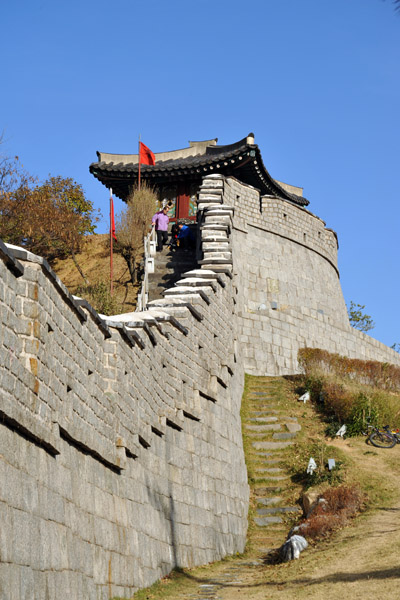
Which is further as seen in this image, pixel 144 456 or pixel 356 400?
pixel 356 400

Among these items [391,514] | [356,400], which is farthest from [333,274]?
[391,514]

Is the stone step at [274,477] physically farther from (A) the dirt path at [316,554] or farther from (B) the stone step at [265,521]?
(B) the stone step at [265,521]

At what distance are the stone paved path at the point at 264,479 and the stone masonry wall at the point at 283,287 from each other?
1869mm

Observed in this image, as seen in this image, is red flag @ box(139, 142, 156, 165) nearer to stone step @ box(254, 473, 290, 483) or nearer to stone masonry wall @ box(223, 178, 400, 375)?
stone masonry wall @ box(223, 178, 400, 375)

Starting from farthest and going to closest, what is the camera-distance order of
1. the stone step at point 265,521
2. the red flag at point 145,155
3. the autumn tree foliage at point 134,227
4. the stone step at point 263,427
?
the red flag at point 145,155, the autumn tree foliage at point 134,227, the stone step at point 263,427, the stone step at point 265,521

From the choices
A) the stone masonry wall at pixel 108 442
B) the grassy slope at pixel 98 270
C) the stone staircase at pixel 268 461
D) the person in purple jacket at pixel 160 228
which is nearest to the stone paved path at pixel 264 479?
the stone staircase at pixel 268 461

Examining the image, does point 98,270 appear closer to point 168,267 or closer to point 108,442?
point 168,267

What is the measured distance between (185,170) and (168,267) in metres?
10.2

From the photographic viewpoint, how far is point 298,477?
15086mm

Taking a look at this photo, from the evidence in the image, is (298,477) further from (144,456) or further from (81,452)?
(81,452)

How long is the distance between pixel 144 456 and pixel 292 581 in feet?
7.81

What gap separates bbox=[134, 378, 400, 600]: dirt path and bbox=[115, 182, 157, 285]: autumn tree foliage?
11.3 meters

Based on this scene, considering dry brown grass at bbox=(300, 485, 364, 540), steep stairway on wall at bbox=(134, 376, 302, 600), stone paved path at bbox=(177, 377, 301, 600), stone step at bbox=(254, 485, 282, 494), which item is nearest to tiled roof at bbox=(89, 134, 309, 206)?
steep stairway on wall at bbox=(134, 376, 302, 600)

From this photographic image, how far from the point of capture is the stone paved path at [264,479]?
1186 cm
